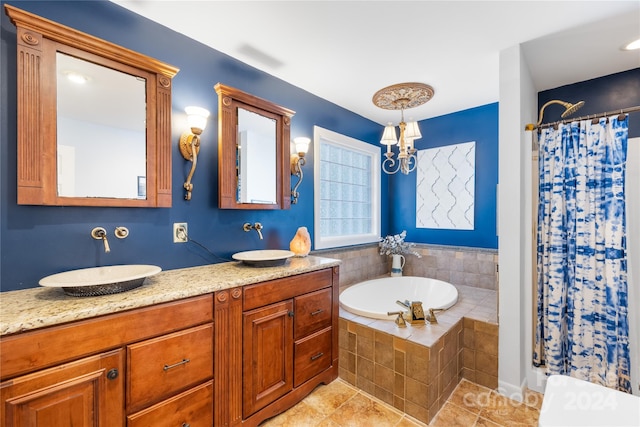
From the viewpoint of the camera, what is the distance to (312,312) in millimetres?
1990

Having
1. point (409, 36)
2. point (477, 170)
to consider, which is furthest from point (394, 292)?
point (409, 36)

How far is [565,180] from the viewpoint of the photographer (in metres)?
2.01

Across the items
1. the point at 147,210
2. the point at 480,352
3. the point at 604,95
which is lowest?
the point at 480,352

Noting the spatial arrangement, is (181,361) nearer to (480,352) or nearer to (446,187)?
(480,352)

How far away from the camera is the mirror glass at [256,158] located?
2.11 m

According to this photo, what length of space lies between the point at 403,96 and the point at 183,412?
2.93 m

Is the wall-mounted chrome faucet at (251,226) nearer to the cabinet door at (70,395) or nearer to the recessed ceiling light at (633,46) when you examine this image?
the cabinet door at (70,395)

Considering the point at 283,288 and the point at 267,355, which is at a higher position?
the point at 283,288

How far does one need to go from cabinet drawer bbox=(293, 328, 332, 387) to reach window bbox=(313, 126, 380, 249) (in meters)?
0.93

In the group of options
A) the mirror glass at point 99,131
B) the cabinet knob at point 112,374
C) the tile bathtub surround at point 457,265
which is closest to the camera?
the cabinet knob at point 112,374

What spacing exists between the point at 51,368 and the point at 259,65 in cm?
218

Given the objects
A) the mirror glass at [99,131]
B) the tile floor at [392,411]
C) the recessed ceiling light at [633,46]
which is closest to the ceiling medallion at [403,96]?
the recessed ceiling light at [633,46]

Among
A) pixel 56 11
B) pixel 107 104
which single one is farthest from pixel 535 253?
pixel 56 11

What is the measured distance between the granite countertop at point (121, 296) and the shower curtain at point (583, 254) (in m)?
1.87
